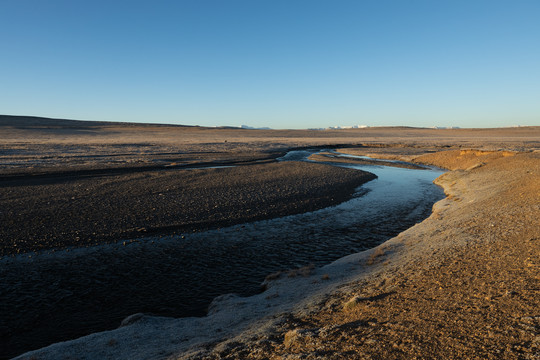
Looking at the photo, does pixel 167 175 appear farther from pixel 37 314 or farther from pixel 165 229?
pixel 37 314

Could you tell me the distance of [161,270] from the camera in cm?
1223

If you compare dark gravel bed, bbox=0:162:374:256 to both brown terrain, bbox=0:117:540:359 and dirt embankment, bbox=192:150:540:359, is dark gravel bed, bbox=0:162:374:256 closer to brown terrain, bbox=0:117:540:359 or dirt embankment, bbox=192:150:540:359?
brown terrain, bbox=0:117:540:359

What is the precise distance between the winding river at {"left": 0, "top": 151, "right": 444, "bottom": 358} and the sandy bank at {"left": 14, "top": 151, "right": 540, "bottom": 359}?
4.21 feet

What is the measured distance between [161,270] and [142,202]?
32.1ft

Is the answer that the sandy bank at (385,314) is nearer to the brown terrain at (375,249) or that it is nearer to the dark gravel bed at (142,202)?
the brown terrain at (375,249)

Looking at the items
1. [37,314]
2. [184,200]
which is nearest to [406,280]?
[37,314]

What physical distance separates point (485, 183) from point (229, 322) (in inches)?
950

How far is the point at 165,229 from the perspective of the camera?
54.2ft

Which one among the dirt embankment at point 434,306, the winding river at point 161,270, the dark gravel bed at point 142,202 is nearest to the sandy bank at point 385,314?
the dirt embankment at point 434,306

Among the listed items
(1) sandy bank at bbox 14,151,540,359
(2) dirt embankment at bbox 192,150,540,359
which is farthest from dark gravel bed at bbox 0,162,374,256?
(2) dirt embankment at bbox 192,150,540,359

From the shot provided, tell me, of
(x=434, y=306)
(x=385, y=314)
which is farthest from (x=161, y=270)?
(x=434, y=306)

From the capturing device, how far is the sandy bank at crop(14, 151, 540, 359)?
565 centimetres

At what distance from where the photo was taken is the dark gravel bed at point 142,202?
51.5ft

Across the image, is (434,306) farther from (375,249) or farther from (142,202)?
(142,202)
